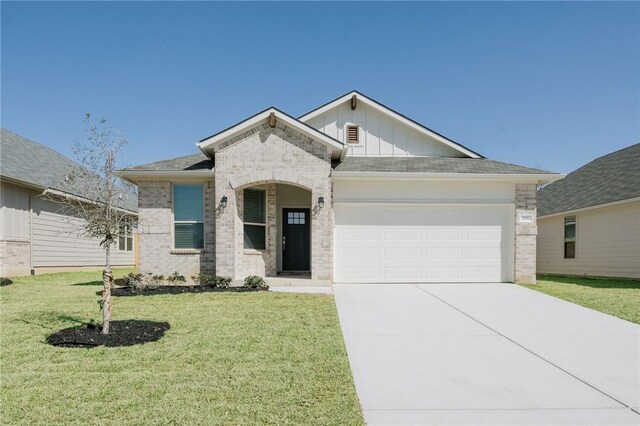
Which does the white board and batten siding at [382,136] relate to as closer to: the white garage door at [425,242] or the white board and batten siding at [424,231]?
the white board and batten siding at [424,231]

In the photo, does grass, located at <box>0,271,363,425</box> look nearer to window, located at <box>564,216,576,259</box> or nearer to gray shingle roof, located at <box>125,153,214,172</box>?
gray shingle roof, located at <box>125,153,214,172</box>

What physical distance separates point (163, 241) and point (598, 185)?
17.7m

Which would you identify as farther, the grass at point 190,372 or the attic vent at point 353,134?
the attic vent at point 353,134

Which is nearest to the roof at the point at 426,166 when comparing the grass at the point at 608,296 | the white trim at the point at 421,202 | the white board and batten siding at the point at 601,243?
the white trim at the point at 421,202

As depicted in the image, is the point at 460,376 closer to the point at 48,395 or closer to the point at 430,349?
the point at 430,349

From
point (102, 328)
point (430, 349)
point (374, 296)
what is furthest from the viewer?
point (374, 296)

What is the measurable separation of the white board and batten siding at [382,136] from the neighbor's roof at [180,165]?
4.37 m

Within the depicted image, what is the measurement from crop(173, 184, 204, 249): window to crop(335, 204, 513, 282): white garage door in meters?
4.41

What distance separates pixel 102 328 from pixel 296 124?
24.5 ft

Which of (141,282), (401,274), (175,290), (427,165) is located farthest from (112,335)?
(427,165)

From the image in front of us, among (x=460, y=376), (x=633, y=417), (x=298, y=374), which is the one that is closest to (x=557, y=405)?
(x=633, y=417)

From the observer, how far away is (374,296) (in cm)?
995

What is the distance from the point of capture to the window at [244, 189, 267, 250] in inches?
488

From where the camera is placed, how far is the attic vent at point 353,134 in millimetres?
15070
